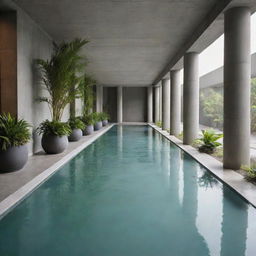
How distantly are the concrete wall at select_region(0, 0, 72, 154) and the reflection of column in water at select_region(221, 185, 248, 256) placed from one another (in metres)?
5.41

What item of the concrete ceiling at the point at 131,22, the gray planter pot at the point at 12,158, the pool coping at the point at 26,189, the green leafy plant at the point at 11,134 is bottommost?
the pool coping at the point at 26,189

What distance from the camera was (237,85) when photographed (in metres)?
6.19

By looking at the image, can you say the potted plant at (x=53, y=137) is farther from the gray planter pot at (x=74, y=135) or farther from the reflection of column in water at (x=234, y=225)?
the reflection of column in water at (x=234, y=225)

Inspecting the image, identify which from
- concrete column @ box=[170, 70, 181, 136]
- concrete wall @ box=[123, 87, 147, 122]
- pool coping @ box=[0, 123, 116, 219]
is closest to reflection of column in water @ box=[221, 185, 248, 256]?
pool coping @ box=[0, 123, 116, 219]

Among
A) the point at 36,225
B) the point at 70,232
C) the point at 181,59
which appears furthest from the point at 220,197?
the point at 181,59

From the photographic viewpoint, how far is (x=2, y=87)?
7230 millimetres

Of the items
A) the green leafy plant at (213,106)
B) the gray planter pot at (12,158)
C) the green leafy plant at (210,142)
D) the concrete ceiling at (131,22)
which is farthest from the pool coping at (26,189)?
the green leafy plant at (213,106)

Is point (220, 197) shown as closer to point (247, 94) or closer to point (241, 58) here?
point (247, 94)

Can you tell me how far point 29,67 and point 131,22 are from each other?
310cm

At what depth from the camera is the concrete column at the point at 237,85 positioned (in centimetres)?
613

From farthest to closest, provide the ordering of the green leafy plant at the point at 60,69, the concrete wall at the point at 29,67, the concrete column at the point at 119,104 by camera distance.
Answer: the concrete column at the point at 119,104, the green leafy plant at the point at 60,69, the concrete wall at the point at 29,67

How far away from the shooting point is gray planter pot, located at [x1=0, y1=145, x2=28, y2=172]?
18.7ft

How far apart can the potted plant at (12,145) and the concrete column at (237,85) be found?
4371mm

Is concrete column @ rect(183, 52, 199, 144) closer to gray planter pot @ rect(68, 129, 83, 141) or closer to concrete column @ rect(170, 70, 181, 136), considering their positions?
concrete column @ rect(170, 70, 181, 136)
